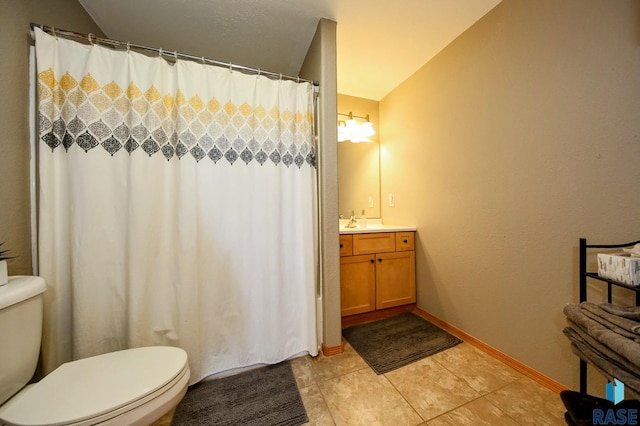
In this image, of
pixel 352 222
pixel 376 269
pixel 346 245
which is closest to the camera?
pixel 346 245

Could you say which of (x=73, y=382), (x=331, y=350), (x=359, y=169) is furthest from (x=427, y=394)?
(x=359, y=169)

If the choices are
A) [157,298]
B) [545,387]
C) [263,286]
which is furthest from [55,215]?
[545,387]

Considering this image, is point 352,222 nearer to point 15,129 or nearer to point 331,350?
point 331,350

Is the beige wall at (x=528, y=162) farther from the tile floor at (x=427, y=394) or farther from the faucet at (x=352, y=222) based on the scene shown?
the faucet at (x=352, y=222)

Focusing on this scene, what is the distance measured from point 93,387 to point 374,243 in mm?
1779

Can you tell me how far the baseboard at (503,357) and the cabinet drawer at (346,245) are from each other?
98 cm

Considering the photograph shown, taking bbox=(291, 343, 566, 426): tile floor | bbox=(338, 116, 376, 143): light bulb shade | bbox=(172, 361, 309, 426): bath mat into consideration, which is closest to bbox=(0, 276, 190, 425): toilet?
bbox=(172, 361, 309, 426): bath mat

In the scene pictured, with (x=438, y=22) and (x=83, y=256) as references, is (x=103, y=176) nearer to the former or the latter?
(x=83, y=256)

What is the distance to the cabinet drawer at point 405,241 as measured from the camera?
2.05 m

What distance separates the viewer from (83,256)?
1114 mm

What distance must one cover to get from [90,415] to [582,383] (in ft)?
6.28

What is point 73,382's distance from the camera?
0.81 m

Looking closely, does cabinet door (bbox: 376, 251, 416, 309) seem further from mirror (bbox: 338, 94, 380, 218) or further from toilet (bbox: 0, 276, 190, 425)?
toilet (bbox: 0, 276, 190, 425)

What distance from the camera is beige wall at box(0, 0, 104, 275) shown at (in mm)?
965
